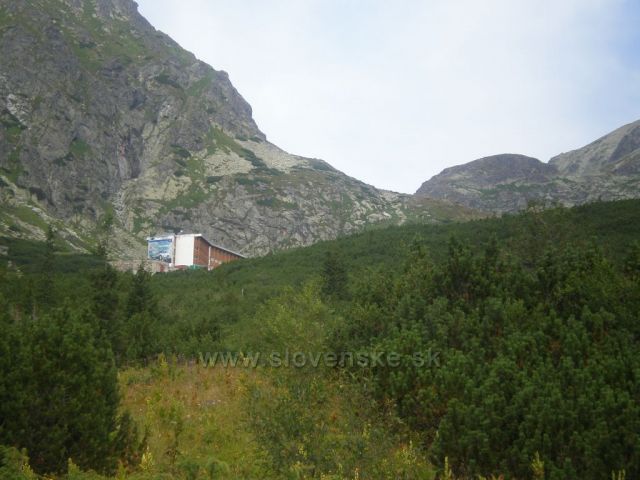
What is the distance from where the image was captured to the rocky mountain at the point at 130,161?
94.8 metres

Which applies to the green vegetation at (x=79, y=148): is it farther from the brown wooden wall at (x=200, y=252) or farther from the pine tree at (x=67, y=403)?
the pine tree at (x=67, y=403)

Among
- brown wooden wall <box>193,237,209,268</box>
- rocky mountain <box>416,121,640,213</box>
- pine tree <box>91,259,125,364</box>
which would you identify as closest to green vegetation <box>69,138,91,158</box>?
brown wooden wall <box>193,237,209,268</box>

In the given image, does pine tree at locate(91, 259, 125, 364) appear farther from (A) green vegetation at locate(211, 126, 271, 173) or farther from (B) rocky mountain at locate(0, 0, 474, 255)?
(A) green vegetation at locate(211, 126, 271, 173)

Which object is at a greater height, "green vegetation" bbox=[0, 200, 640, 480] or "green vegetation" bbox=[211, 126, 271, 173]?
"green vegetation" bbox=[211, 126, 271, 173]

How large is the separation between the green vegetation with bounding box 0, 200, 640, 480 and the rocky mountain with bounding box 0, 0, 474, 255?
71.5m

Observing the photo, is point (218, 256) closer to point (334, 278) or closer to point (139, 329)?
point (334, 278)

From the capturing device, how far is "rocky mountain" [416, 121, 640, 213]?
141m

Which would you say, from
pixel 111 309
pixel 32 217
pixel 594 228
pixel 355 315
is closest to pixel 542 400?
pixel 355 315

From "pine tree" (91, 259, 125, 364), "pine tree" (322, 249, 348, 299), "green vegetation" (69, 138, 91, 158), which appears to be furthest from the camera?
"green vegetation" (69, 138, 91, 158)

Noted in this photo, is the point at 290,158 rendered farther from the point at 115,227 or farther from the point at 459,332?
the point at 459,332

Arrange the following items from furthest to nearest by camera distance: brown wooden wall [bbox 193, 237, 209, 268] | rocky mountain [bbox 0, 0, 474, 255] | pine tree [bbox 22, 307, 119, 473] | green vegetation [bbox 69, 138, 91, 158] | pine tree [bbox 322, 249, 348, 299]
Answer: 1. green vegetation [bbox 69, 138, 91, 158]
2. rocky mountain [bbox 0, 0, 474, 255]
3. brown wooden wall [bbox 193, 237, 209, 268]
4. pine tree [bbox 322, 249, 348, 299]
5. pine tree [bbox 22, 307, 119, 473]

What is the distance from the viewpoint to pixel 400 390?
9234mm

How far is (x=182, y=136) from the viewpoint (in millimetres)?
129000

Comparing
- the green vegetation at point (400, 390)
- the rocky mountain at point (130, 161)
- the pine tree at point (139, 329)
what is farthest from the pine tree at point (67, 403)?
the rocky mountain at point (130, 161)
